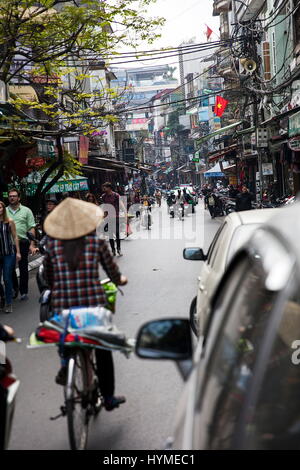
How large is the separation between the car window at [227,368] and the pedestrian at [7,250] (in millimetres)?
7713

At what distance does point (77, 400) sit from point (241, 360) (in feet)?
6.76

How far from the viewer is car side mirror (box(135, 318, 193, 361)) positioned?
279 centimetres

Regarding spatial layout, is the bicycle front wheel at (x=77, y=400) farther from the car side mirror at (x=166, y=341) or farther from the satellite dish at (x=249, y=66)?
the satellite dish at (x=249, y=66)

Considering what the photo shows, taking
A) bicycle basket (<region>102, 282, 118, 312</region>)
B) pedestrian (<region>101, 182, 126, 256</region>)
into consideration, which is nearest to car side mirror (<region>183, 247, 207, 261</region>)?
bicycle basket (<region>102, 282, 118, 312</region>)

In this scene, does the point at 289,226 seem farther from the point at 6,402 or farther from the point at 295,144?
the point at 295,144

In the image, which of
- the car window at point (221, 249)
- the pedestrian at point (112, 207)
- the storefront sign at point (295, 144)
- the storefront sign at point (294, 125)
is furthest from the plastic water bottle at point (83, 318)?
the storefront sign at point (294, 125)

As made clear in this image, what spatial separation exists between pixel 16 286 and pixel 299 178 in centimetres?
1601

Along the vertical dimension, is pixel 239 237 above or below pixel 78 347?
above

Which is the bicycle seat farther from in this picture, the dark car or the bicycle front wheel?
the dark car

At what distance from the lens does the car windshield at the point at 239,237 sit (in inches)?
214

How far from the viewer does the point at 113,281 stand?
5062 mm

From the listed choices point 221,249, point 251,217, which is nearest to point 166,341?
point 221,249

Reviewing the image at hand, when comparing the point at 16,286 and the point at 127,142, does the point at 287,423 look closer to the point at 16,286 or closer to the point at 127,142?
the point at 16,286

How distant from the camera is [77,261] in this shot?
4.66 m
